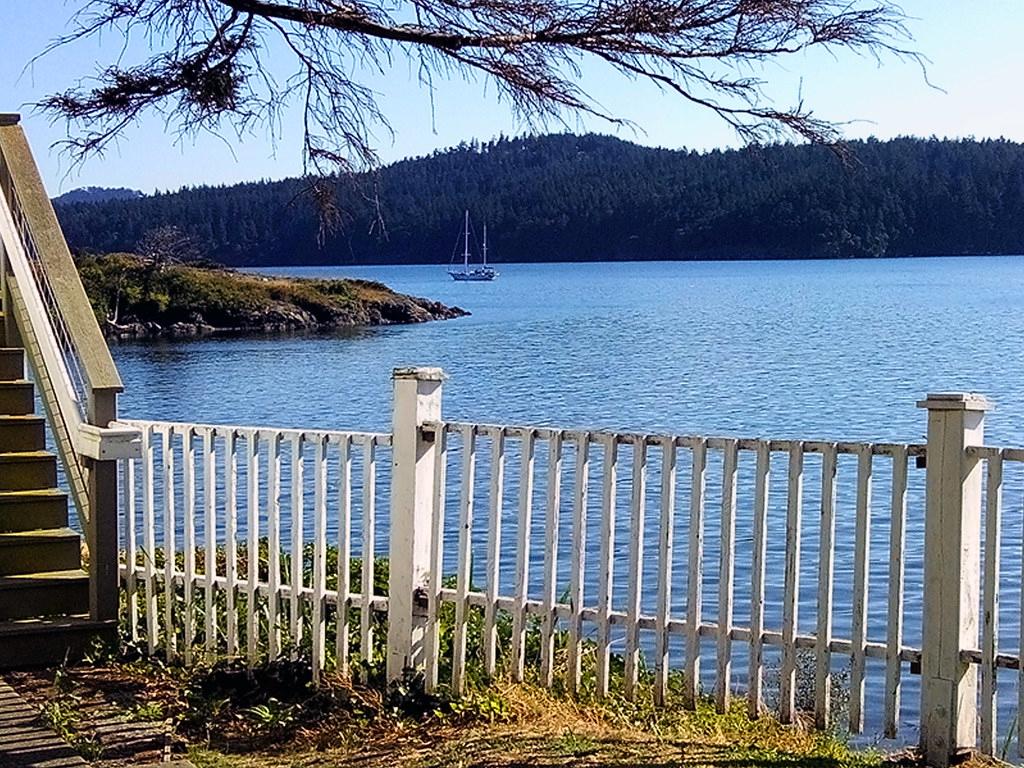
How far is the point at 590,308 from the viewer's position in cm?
10594

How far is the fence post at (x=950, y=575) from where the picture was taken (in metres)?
5.75

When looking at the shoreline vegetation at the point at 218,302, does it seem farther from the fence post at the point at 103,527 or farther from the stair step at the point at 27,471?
the fence post at the point at 103,527

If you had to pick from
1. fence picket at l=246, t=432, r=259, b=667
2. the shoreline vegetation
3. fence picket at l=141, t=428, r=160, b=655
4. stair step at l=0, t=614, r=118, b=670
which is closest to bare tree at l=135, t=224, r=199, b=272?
the shoreline vegetation

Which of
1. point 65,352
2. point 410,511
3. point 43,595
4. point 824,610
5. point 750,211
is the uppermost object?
point 750,211

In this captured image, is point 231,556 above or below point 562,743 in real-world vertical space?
above

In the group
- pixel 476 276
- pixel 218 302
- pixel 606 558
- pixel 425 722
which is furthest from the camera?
pixel 476 276

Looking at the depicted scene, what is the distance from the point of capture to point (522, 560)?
676 centimetres

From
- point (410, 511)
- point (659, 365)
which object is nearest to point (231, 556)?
point (410, 511)

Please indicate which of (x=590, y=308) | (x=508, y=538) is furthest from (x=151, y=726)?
(x=590, y=308)

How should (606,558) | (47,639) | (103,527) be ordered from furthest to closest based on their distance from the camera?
(103,527)
(47,639)
(606,558)

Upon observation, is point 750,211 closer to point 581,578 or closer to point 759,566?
point 581,578

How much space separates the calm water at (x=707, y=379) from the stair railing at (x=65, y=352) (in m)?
5.08

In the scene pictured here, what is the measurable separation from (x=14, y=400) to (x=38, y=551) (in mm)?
1209

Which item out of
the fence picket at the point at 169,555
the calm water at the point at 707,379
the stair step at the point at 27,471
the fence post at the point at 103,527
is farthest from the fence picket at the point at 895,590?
the stair step at the point at 27,471
